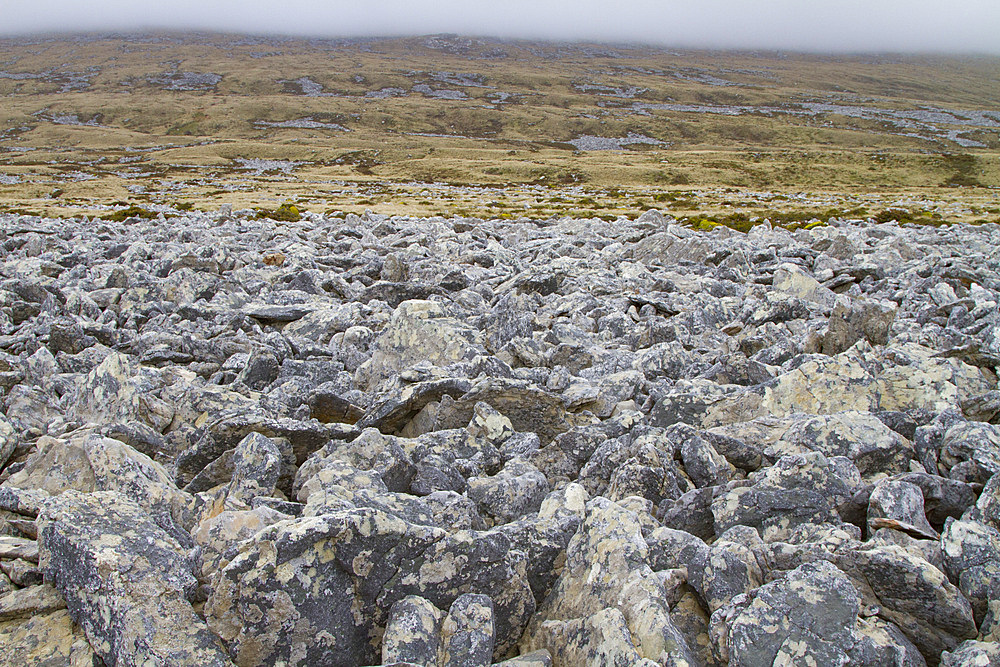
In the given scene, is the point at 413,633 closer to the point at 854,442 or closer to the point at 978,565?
the point at 978,565

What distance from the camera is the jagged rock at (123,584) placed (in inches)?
150

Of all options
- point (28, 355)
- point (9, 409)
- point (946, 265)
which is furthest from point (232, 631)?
point (946, 265)

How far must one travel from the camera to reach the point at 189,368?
31.6ft

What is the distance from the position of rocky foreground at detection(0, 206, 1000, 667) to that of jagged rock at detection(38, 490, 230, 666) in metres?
0.02

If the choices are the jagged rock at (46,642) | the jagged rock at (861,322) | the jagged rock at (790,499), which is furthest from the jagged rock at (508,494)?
the jagged rock at (861,322)

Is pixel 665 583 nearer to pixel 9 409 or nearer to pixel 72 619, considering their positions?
pixel 72 619

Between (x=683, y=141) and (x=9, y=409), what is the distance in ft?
575

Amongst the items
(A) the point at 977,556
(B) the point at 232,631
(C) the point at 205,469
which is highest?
(A) the point at 977,556

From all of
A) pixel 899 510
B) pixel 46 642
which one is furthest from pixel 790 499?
pixel 46 642

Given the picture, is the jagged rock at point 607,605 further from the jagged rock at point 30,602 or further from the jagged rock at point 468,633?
the jagged rock at point 30,602

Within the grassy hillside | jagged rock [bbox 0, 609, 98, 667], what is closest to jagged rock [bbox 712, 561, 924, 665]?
jagged rock [bbox 0, 609, 98, 667]

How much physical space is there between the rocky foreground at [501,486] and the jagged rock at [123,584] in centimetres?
2

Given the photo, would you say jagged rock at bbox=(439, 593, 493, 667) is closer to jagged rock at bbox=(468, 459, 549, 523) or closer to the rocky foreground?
the rocky foreground

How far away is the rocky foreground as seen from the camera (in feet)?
12.8
